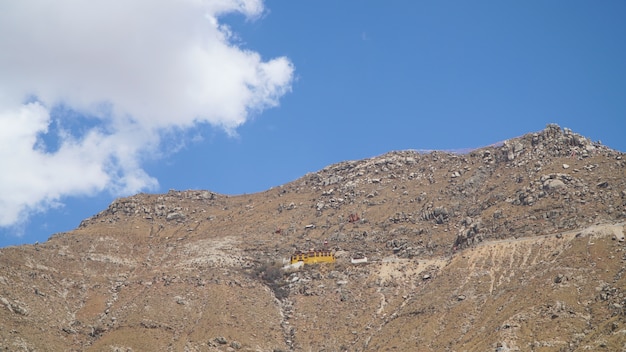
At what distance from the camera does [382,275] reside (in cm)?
15800

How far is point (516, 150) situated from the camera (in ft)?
623

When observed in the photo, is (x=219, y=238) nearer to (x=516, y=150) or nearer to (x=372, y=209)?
(x=372, y=209)

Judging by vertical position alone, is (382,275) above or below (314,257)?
below

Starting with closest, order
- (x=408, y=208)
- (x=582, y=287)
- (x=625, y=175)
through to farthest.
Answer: (x=582, y=287) → (x=625, y=175) → (x=408, y=208)

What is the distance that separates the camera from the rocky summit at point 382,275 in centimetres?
12050

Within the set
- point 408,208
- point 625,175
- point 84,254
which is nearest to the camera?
point 625,175

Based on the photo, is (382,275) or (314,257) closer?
(382,275)

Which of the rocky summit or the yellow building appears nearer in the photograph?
the rocky summit

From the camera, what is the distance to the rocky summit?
4744 inches

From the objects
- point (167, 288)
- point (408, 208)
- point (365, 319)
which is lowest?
point (365, 319)

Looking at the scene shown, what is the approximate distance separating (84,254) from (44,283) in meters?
22.9

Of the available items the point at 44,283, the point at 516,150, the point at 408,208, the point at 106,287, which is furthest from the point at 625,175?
the point at 44,283

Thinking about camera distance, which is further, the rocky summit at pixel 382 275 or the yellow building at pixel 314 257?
the yellow building at pixel 314 257

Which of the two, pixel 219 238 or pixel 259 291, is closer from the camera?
pixel 259 291
